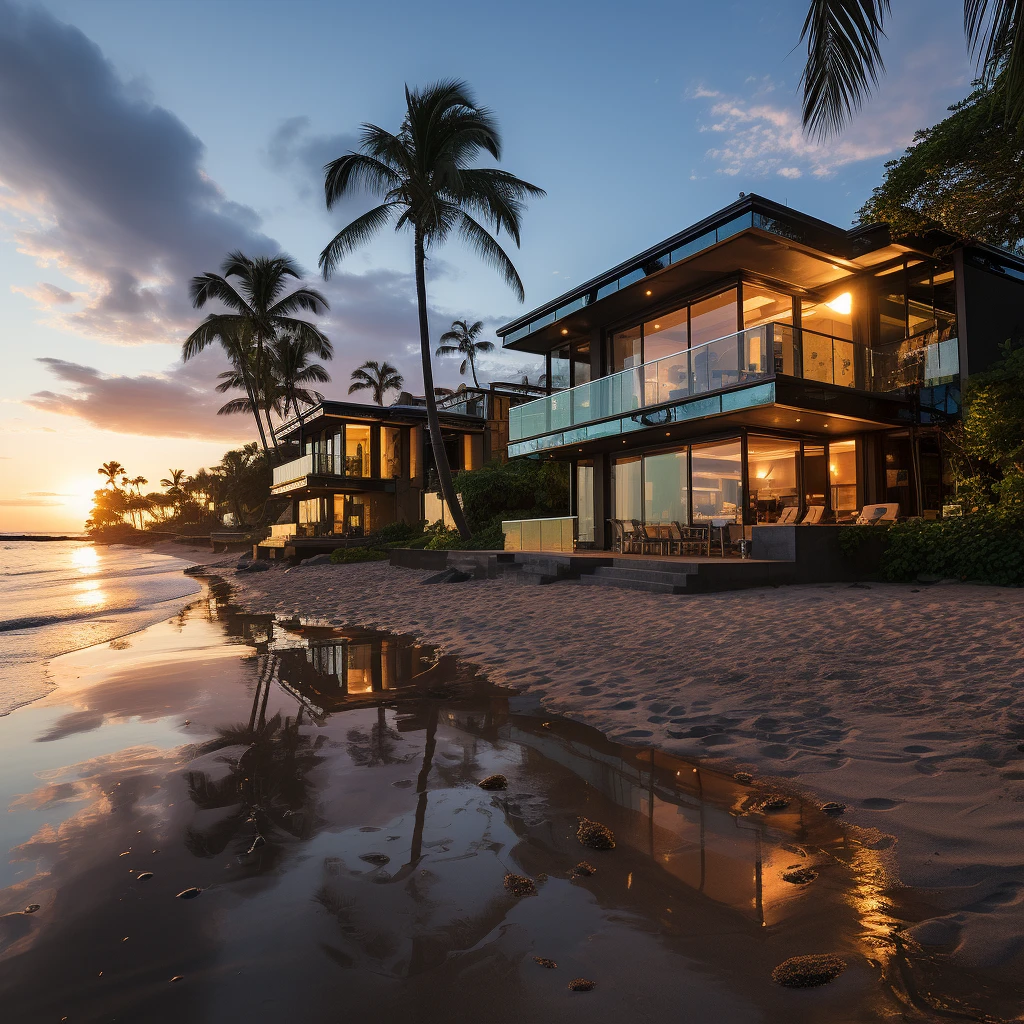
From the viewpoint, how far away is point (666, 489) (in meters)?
15.4

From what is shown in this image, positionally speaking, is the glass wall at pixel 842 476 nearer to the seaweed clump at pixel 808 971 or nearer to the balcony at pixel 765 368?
the balcony at pixel 765 368

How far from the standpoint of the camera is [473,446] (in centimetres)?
3008

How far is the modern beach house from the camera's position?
12.4 meters

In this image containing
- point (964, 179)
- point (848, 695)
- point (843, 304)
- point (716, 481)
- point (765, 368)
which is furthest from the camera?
point (843, 304)

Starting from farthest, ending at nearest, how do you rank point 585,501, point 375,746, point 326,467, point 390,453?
point 390,453, point 326,467, point 585,501, point 375,746

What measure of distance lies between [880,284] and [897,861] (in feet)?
53.0

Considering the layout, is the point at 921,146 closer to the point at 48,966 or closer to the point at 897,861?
the point at 897,861

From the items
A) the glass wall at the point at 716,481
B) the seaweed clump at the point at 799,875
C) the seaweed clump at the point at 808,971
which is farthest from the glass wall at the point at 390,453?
the seaweed clump at the point at 808,971

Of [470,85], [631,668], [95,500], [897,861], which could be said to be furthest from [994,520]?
[95,500]

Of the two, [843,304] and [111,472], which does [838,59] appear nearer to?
[843,304]

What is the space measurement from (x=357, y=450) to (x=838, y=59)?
26927 mm

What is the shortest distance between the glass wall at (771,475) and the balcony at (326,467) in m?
18.9

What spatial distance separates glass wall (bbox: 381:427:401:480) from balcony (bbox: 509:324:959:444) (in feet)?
48.1

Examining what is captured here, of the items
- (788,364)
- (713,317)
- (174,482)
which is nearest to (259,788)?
(788,364)
